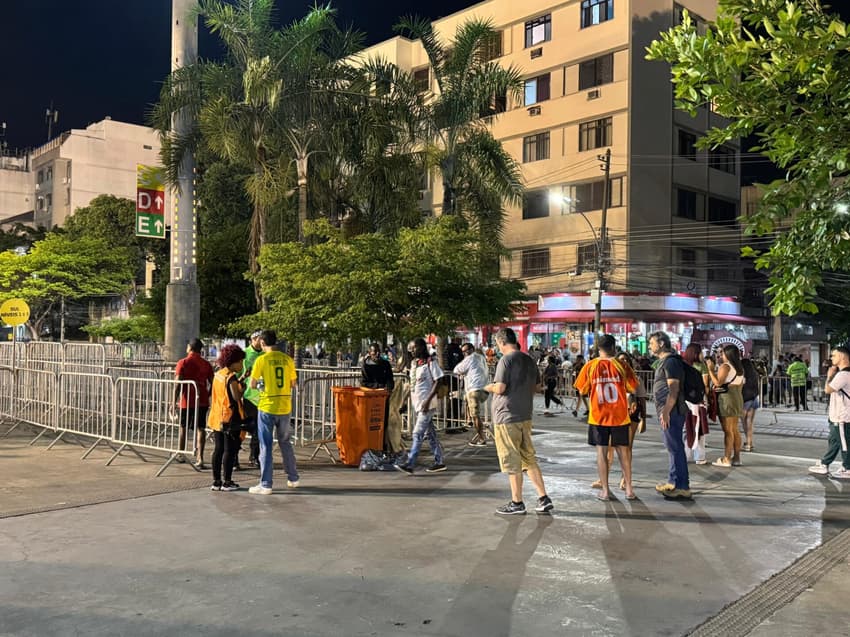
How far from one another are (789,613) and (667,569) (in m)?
1.07

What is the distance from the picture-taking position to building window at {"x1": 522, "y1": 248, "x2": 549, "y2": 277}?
3897cm

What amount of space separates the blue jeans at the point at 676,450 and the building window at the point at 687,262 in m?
29.9

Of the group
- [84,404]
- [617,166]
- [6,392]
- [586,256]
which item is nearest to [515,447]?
[84,404]

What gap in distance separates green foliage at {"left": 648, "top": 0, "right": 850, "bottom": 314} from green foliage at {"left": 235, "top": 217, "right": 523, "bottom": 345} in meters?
8.04

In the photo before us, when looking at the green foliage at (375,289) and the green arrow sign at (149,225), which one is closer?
the green foliage at (375,289)

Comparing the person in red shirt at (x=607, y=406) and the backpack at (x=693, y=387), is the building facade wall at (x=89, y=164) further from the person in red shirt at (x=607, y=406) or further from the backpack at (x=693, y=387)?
the person in red shirt at (x=607, y=406)

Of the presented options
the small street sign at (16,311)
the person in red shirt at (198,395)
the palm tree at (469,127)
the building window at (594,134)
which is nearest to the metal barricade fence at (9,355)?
the small street sign at (16,311)

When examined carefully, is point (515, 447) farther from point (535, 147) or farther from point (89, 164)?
point (89, 164)

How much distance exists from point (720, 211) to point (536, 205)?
992 centimetres

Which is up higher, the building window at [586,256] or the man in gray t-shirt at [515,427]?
the building window at [586,256]

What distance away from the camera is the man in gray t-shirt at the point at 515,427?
7812 millimetres

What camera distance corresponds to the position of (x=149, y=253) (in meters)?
49.1

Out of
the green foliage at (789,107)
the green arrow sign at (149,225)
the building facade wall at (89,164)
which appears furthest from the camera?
the building facade wall at (89,164)

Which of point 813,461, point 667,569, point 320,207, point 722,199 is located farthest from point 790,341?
point 667,569
